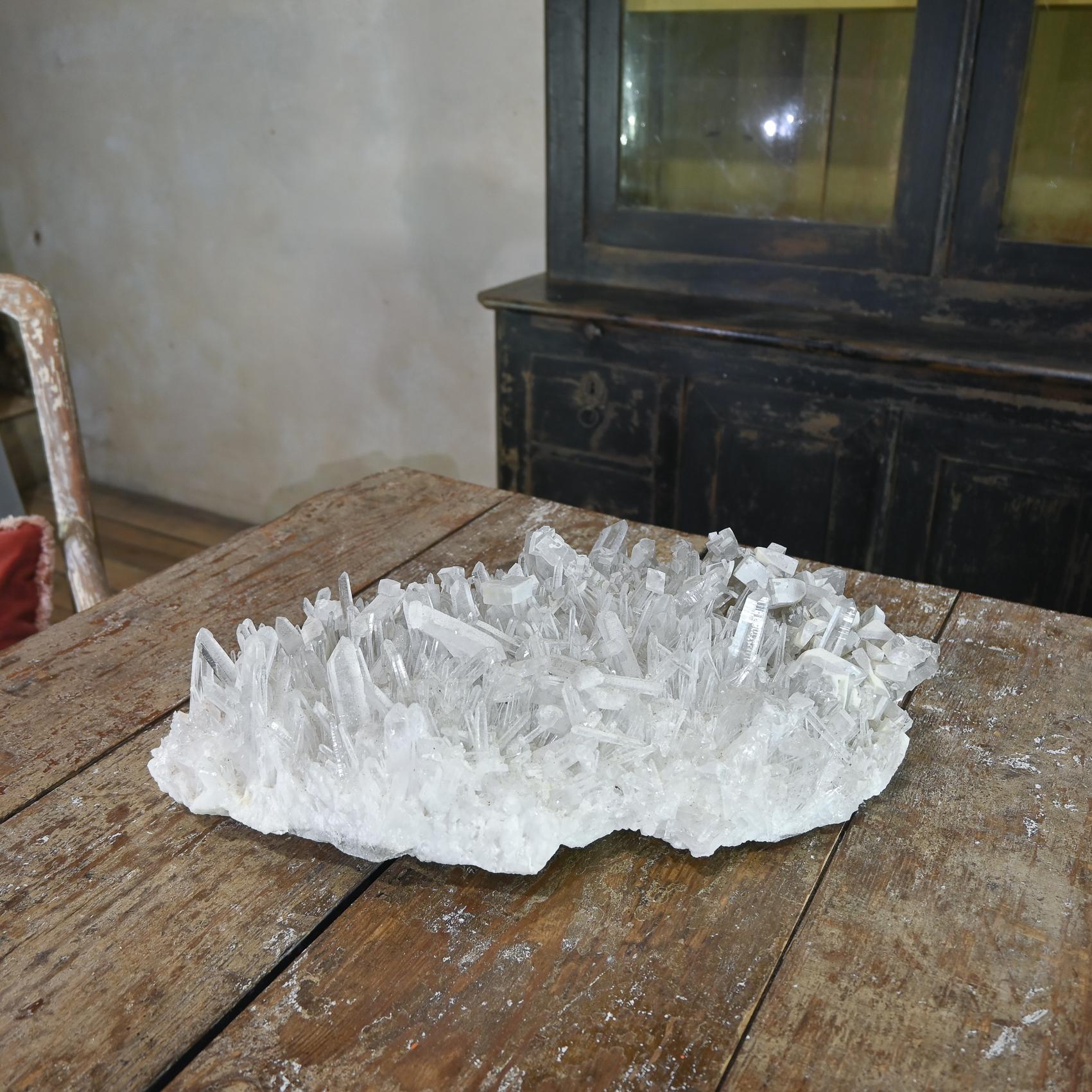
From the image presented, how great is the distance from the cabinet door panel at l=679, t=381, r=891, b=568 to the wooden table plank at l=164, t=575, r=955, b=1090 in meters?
1.09

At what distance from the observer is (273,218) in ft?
8.79

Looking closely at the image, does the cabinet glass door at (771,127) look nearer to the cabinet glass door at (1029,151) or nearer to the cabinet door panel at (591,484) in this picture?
the cabinet glass door at (1029,151)

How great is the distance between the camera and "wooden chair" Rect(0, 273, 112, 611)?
4.59ft

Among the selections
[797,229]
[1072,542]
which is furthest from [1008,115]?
[1072,542]

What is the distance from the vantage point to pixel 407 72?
92.5 inches

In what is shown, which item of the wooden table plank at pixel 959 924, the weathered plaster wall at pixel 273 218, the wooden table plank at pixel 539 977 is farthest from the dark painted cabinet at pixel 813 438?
the wooden table plank at pixel 539 977

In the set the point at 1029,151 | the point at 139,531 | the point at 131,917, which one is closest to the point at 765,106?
the point at 1029,151

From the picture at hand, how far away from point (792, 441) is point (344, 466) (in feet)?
4.67

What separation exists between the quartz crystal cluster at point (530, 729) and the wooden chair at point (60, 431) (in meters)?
0.71

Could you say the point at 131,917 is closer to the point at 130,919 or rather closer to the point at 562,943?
the point at 130,919

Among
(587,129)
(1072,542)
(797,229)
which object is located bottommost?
(1072,542)

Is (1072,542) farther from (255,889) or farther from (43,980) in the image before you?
(43,980)

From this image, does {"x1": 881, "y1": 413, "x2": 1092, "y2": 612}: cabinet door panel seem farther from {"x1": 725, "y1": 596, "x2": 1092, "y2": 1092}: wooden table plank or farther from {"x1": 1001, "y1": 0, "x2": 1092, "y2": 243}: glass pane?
{"x1": 725, "y1": 596, "x2": 1092, "y2": 1092}: wooden table plank

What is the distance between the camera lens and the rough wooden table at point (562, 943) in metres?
0.60
